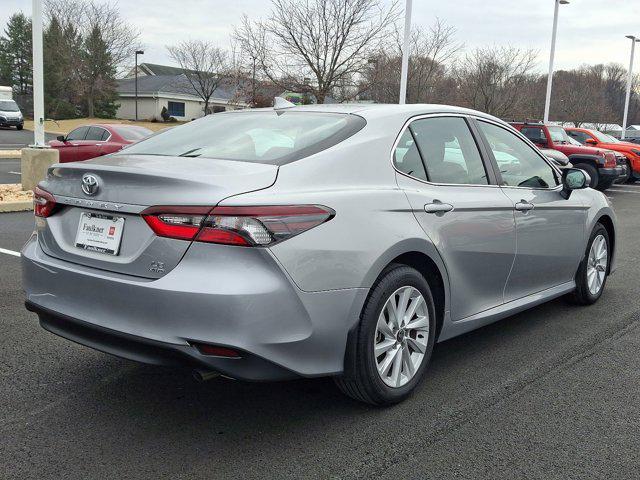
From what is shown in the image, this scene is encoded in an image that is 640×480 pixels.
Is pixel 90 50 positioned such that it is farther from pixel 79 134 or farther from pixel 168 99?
pixel 79 134

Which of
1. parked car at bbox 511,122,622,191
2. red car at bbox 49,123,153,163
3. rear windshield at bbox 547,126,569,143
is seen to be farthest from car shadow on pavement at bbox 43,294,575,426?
rear windshield at bbox 547,126,569,143

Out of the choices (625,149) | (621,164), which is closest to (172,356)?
(621,164)

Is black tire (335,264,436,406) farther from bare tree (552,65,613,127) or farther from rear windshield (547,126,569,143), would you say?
bare tree (552,65,613,127)

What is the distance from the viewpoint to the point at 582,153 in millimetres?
16062

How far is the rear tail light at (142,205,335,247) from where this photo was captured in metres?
2.71

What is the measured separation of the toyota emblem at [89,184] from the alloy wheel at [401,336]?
1491 mm

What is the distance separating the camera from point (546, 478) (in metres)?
2.77

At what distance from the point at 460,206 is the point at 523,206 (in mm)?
771

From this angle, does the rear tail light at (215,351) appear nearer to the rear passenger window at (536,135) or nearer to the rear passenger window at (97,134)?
the rear passenger window at (97,134)

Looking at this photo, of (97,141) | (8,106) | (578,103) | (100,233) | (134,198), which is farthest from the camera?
(578,103)

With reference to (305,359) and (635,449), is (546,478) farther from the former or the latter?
(305,359)

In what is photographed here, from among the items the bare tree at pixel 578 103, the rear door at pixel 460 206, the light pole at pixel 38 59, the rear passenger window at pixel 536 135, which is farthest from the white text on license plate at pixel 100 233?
the bare tree at pixel 578 103

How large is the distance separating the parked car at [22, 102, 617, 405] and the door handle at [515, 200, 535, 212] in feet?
0.04

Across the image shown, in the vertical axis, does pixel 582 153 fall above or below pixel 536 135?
below
